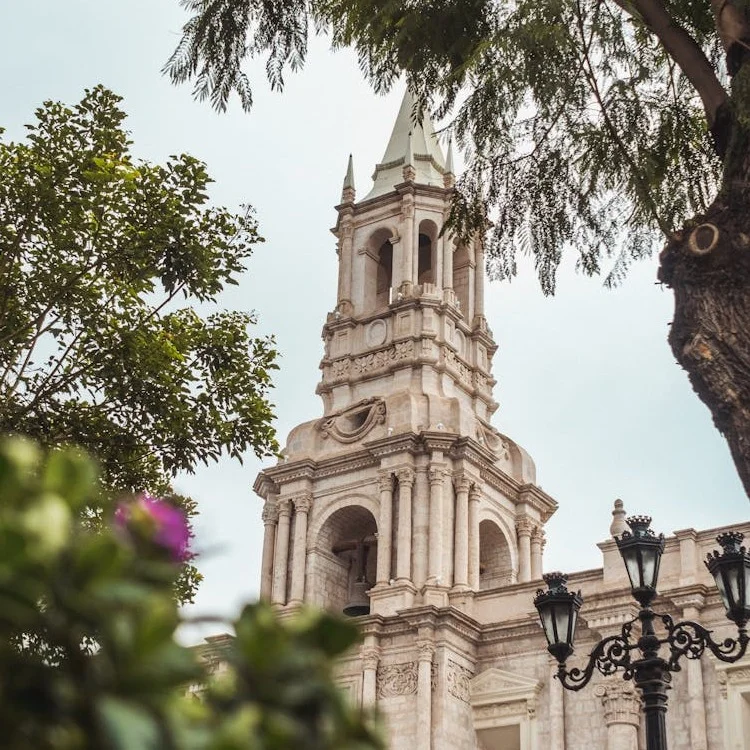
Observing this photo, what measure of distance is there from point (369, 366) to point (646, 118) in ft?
78.4

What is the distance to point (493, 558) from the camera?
3144 centimetres

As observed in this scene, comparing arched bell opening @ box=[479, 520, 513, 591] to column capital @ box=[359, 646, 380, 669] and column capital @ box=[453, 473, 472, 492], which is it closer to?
column capital @ box=[453, 473, 472, 492]

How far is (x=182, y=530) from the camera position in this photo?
2.08 meters

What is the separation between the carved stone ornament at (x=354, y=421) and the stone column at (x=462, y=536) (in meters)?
2.73

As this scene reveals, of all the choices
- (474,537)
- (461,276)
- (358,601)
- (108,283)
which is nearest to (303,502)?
(358,601)

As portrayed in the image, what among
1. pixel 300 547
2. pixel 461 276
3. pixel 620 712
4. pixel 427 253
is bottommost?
pixel 620 712

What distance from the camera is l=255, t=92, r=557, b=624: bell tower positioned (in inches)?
1117

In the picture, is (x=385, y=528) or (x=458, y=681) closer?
(x=458, y=681)

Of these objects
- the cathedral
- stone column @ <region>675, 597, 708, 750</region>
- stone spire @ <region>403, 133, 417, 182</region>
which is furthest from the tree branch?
stone spire @ <region>403, 133, 417, 182</region>

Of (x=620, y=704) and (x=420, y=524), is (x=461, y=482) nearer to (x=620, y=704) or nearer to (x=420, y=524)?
(x=420, y=524)

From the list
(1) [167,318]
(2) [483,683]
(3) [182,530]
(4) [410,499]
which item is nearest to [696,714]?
(2) [483,683]

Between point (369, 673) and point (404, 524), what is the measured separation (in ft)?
12.0

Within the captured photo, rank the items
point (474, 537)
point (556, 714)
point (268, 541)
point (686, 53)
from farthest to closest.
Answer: point (268, 541) < point (474, 537) < point (556, 714) < point (686, 53)

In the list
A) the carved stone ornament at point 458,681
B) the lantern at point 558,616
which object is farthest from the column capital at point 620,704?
the lantern at point 558,616
